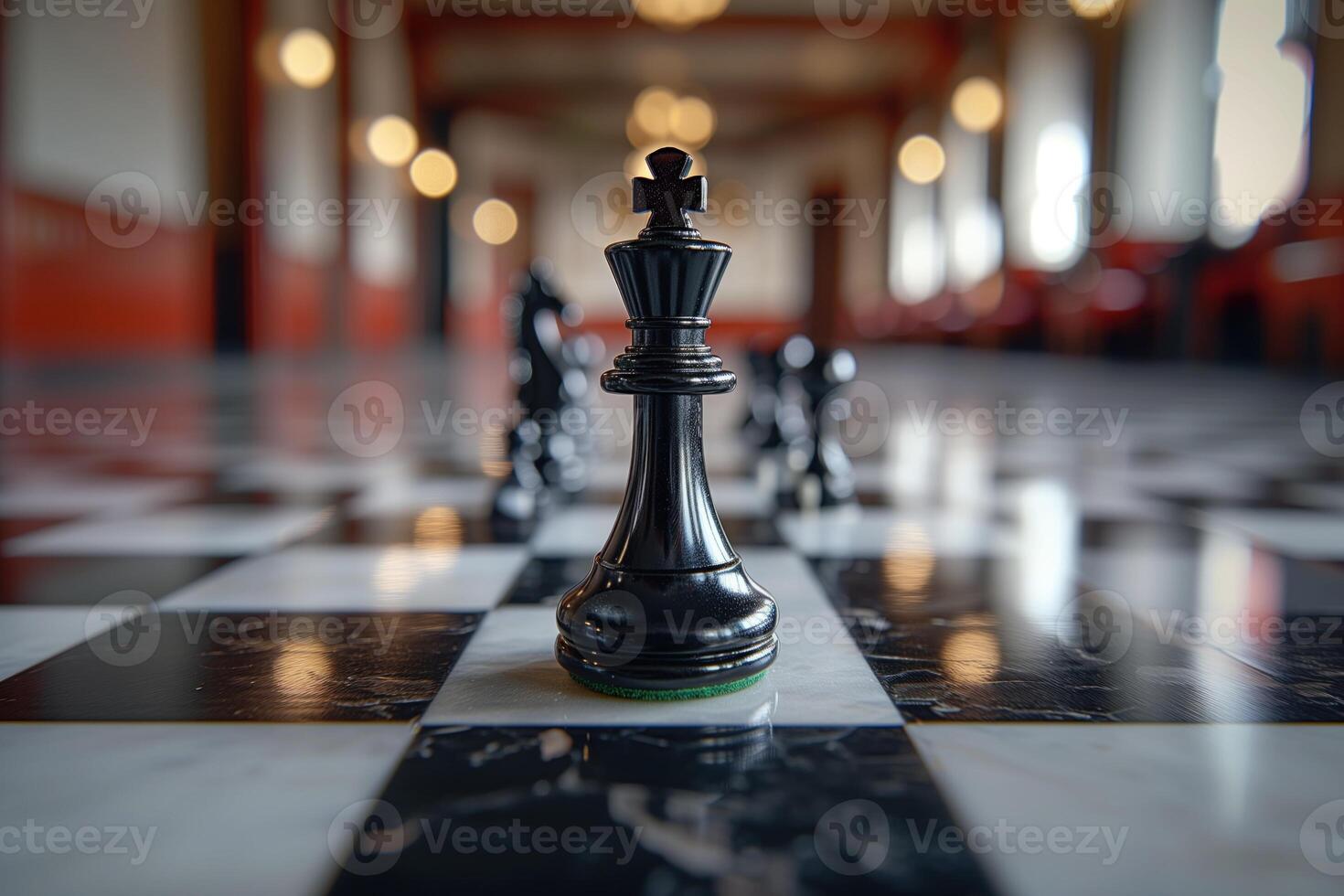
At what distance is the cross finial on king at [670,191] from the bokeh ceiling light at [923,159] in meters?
10.6

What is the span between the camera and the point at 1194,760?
0.54m

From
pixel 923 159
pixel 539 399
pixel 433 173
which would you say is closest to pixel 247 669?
pixel 539 399

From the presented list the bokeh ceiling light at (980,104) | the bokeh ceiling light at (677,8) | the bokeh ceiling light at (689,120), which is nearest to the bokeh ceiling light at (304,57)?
the bokeh ceiling light at (677,8)

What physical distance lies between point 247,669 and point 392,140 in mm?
9617

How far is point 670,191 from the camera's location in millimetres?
637

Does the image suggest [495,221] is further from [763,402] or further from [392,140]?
[763,402]

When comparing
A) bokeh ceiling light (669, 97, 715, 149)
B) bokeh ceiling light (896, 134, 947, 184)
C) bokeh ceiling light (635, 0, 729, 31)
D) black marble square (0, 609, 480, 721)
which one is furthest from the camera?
bokeh ceiling light (896, 134, 947, 184)

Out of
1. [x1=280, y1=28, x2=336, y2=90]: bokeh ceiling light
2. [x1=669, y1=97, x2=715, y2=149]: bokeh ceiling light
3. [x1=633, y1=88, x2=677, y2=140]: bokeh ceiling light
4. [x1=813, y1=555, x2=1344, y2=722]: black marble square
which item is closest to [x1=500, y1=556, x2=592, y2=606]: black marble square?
[x1=813, y1=555, x2=1344, y2=722]: black marble square

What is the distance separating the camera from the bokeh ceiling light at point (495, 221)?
1419 cm

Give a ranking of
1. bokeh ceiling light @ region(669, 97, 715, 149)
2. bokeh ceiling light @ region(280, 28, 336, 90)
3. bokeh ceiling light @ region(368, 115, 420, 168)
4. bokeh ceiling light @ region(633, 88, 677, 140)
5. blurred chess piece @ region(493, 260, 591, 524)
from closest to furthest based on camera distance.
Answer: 1. blurred chess piece @ region(493, 260, 591, 524)
2. bokeh ceiling light @ region(280, 28, 336, 90)
3. bokeh ceiling light @ region(368, 115, 420, 168)
4. bokeh ceiling light @ region(633, 88, 677, 140)
5. bokeh ceiling light @ region(669, 97, 715, 149)

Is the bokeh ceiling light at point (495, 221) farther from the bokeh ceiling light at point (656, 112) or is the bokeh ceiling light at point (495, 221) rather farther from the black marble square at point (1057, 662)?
the black marble square at point (1057, 662)

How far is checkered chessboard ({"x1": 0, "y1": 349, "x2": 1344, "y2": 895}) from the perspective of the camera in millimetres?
435

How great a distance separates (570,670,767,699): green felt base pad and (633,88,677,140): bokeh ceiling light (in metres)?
9.31

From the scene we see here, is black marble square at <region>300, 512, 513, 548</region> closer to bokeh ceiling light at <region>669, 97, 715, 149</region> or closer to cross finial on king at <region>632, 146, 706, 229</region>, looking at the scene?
cross finial on king at <region>632, 146, 706, 229</region>
